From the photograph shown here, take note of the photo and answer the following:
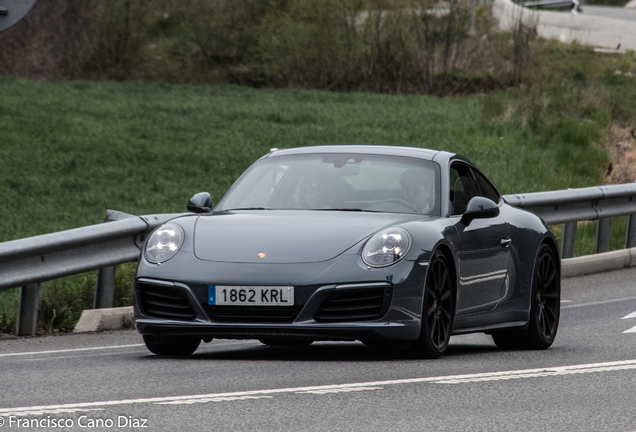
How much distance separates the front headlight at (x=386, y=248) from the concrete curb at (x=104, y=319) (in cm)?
319

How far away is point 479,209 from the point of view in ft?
27.0

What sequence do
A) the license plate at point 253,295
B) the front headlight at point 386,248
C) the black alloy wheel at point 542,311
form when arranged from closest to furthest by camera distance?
the license plate at point 253,295, the front headlight at point 386,248, the black alloy wheel at point 542,311

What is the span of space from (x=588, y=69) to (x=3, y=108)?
23.1 meters

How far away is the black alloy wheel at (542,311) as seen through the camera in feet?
29.7

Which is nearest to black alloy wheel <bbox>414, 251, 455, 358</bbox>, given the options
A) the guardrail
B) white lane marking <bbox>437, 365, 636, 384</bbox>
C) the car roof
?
white lane marking <bbox>437, 365, 636, 384</bbox>

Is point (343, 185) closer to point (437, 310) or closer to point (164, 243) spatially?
point (437, 310)

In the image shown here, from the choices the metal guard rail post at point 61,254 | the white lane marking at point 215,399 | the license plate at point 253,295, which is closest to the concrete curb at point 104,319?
the metal guard rail post at point 61,254

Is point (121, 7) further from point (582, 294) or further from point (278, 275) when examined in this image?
point (278, 275)

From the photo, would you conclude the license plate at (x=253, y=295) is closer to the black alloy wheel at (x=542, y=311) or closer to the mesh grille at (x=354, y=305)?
the mesh grille at (x=354, y=305)

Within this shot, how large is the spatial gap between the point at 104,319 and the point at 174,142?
1522 centimetres

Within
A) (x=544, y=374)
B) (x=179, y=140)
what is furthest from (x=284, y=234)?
(x=179, y=140)

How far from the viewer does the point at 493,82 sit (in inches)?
1656

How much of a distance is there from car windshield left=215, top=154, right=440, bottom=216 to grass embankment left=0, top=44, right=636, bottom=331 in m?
2.26
